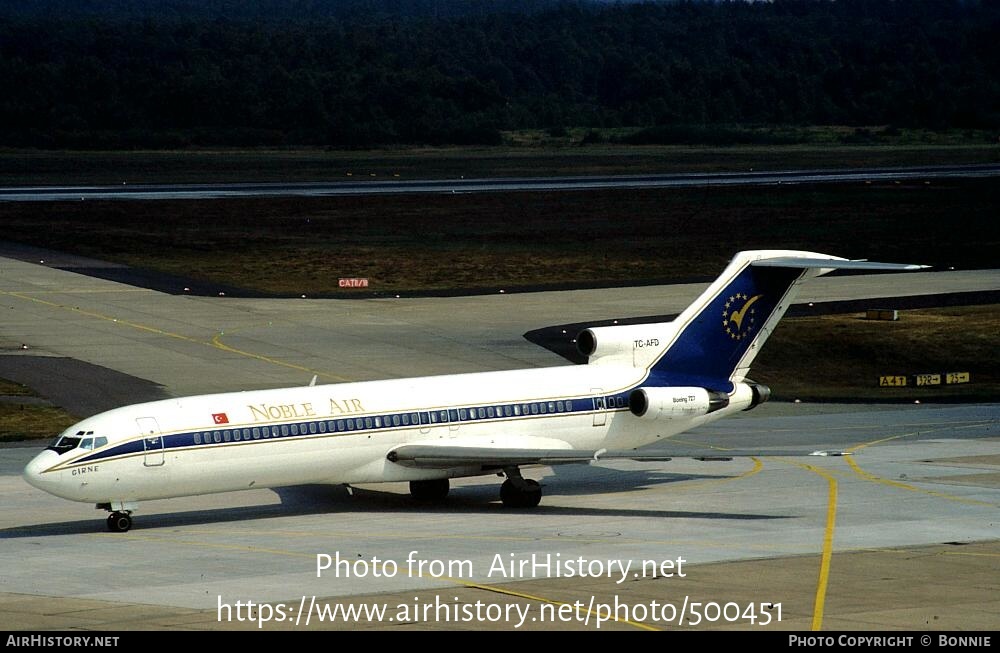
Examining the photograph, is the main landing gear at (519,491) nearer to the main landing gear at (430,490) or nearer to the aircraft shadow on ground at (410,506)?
the aircraft shadow on ground at (410,506)

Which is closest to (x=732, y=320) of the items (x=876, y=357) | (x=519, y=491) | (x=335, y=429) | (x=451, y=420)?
(x=519, y=491)

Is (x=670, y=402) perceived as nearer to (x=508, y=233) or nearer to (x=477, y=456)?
(x=477, y=456)

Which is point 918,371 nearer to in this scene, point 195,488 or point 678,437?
point 678,437

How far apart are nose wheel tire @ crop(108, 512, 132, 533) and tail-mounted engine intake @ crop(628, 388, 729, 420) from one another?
12.9 meters

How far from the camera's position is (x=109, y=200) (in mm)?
119000

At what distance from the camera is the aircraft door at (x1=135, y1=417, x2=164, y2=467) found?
3366 centimetres

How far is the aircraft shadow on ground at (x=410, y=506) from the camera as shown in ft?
117

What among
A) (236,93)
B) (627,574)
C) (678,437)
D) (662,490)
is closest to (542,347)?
(678,437)

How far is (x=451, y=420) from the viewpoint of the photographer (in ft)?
122

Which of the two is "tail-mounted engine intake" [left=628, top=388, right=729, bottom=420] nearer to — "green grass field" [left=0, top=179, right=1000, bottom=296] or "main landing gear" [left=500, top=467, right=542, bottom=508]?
"main landing gear" [left=500, top=467, right=542, bottom=508]

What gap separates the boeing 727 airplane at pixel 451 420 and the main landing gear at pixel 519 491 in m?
0.03

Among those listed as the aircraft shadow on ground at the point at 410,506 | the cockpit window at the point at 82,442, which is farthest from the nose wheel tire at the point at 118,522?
the cockpit window at the point at 82,442

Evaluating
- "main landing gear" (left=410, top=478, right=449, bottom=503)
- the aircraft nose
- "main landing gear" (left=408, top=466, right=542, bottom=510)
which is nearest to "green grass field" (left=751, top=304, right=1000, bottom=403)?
"main landing gear" (left=408, top=466, right=542, bottom=510)

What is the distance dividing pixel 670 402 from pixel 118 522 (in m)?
14.0
